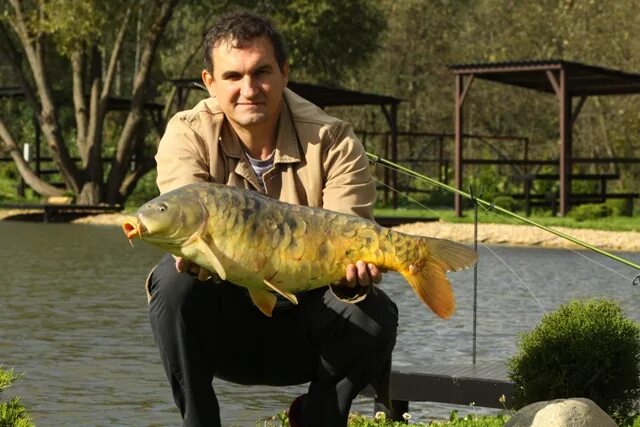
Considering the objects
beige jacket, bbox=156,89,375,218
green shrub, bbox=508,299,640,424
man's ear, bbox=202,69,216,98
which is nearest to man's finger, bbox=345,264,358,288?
beige jacket, bbox=156,89,375,218

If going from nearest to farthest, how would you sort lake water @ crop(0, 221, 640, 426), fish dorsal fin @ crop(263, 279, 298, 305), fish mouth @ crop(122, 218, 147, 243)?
fish mouth @ crop(122, 218, 147, 243)
fish dorsal fin @ crop(263, 279, 298, 305)
lake water @ crop(0, 221, 640, 426)

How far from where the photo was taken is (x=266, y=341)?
5.03 metres

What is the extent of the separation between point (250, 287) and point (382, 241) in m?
0.43

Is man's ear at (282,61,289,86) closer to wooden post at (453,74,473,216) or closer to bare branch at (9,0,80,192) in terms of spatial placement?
wooden post at (453,74,473,216)

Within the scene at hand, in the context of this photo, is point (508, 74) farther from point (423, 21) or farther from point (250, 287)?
point (250, 287)

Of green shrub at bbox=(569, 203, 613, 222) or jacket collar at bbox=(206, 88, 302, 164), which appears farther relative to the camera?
green shrub at bbox=(569, 203, 613, 222)

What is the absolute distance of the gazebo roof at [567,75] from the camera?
26859 mm

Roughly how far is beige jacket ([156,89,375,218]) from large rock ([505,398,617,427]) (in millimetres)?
933

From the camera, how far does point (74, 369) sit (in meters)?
9.41

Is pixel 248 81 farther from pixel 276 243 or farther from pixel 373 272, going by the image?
pixel 373 272

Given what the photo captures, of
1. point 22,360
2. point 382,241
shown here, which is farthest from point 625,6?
point 382,241

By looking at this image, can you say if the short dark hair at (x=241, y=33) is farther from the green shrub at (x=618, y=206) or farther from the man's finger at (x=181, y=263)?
the green shrub at (x=618, y=206)

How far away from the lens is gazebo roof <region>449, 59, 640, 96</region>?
26859mm

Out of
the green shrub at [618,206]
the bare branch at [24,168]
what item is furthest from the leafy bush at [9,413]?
the bare branch at [24,168]
